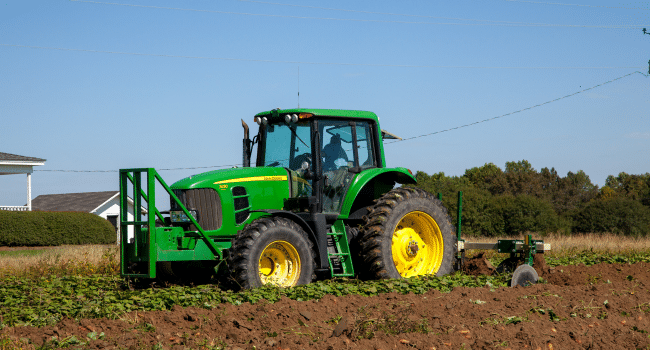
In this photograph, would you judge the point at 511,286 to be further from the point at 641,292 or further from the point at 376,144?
the point at 376,144

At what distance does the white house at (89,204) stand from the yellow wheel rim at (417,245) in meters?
34.1

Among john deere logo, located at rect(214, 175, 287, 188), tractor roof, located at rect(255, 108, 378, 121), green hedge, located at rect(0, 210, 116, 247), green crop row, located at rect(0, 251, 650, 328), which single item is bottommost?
green crop row, located at rect(0, 251, 650, 328)

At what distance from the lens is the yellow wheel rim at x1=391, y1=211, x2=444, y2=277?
972 cm

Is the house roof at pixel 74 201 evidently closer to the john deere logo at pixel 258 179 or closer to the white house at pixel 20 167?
the white house at pixel 20 167

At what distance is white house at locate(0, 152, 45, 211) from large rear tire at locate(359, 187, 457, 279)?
82.6ft

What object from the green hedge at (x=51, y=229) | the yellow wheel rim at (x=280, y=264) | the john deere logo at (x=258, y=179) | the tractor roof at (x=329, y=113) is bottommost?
the yellow wheel rim at (x=280, y=264)

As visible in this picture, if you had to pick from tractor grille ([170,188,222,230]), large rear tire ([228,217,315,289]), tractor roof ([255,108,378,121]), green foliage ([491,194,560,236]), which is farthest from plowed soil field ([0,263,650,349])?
green foliage ([491,194,560,236])

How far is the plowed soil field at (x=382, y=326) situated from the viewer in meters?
5.37

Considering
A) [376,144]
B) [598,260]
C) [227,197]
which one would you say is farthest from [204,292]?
[598,260]

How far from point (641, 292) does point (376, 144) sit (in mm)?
4131

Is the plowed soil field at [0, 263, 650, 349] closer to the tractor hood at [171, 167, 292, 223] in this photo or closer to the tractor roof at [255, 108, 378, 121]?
the tractor hood at [171, 167, 292, 223]

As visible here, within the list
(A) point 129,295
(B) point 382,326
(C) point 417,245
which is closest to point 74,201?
(C) point 417,245

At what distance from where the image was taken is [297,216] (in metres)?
8.30

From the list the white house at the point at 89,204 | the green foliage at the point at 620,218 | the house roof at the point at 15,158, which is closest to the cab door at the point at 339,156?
the house roof at the point at 15,158
